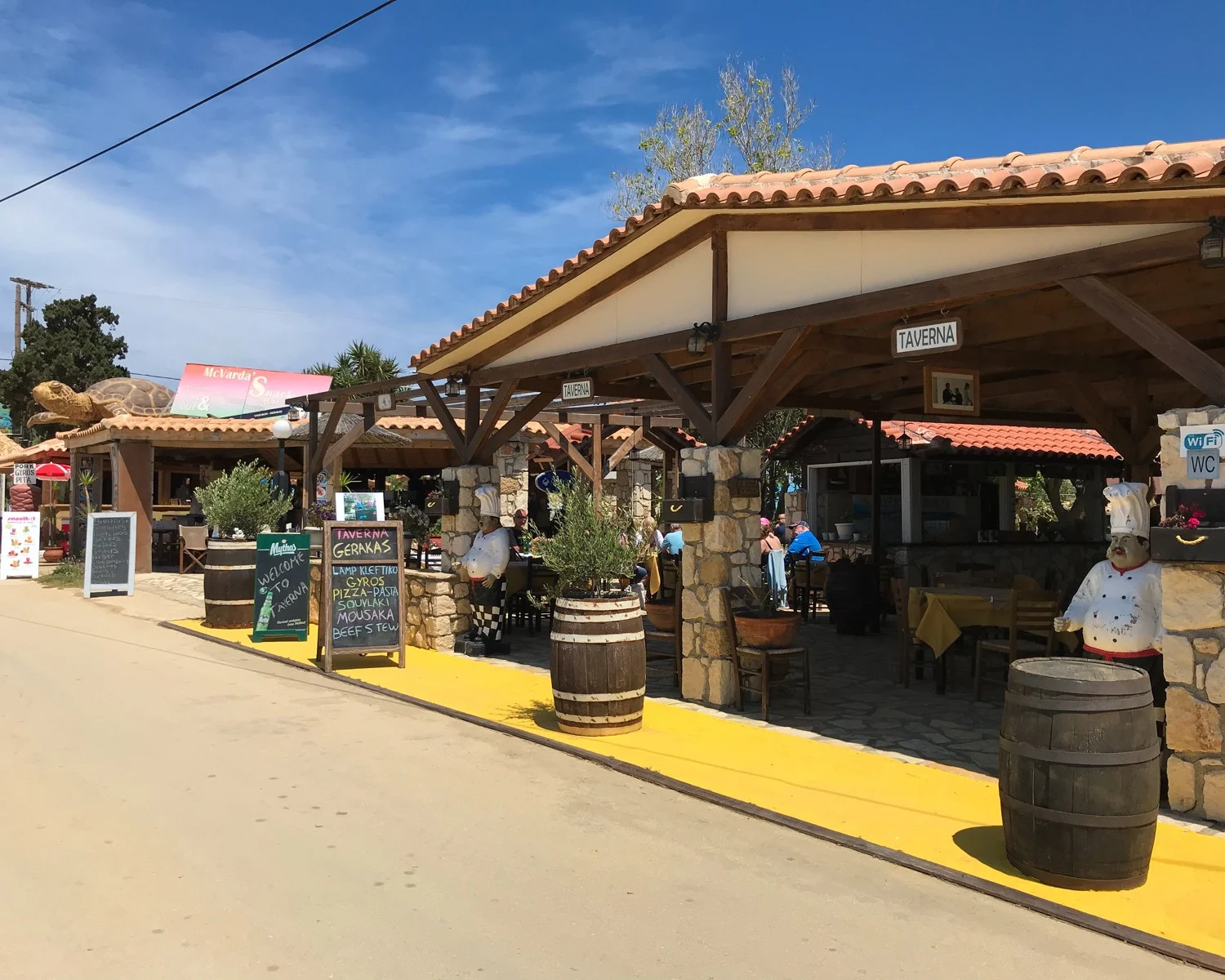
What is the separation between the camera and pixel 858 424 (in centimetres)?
1554

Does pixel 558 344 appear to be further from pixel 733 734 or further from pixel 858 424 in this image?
pixel 858 424

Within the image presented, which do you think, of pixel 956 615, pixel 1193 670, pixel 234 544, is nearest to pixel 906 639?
pixel 956 615

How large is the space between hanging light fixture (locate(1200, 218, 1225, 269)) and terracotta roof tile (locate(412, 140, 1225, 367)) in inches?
13.6

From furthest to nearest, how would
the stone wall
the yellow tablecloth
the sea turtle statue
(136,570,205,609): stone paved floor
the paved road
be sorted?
the sea turtle statue < (136,570,205,609): stone paved floor < the stone wall < the yellow tablecloth < the paved road

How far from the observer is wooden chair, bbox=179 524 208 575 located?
1919 centimetres

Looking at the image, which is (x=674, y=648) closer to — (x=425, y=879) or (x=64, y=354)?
(x=425, y=879)

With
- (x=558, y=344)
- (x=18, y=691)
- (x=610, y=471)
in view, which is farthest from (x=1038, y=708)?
(x=610, y=471)

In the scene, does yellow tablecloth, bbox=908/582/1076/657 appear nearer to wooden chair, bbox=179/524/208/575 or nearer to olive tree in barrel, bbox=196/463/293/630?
olive tree in barrel, bbox=196/463/293/630

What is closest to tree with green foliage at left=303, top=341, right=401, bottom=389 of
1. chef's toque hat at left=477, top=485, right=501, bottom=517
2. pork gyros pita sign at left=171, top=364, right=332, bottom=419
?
pork gyros pita sign at left=171, top=364, right=332, bottom=419

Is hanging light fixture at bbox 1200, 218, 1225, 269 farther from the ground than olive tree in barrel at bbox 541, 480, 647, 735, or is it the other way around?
hanging light fixture at bbox 1200, 218, 1225, 269

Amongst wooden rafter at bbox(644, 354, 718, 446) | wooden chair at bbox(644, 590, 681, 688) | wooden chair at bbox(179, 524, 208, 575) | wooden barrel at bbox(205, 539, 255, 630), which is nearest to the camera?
wooden rafter at bbox(644, 354, 718, 446)

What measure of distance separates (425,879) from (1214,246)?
4.92 meters

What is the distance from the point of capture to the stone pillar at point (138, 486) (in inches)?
765

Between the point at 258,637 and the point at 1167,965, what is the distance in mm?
9749
